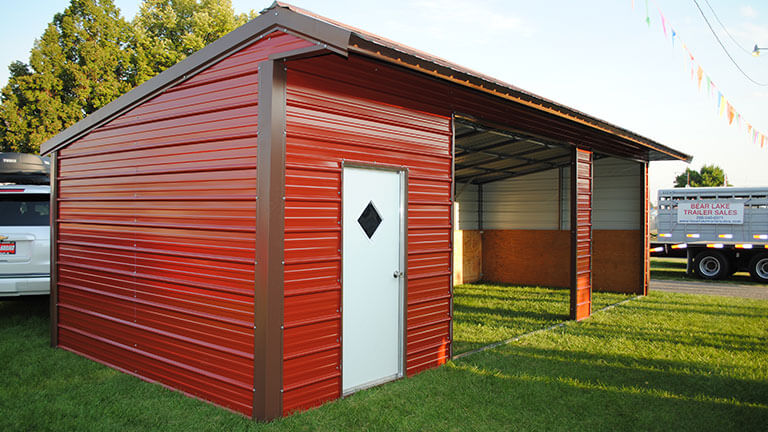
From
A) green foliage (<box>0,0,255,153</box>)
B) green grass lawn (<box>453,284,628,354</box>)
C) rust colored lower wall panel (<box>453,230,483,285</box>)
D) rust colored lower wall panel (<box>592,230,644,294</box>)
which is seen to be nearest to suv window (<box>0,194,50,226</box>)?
green grass lawn (<box>453,284,628,354</box>)

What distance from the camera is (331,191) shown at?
4.52 metres

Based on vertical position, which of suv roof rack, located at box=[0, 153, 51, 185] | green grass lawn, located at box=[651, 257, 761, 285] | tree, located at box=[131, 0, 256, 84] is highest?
tree, located at box=[131, 0, 256, 84]

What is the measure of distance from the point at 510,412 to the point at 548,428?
1.28 feet

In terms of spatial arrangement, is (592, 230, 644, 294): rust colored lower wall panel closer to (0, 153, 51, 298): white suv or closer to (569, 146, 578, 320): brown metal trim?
(569, 146, 578, 320): brown metal trim

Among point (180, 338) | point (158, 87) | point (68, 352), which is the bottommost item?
point (68, 352)

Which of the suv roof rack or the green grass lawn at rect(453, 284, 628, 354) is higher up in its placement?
the suv roof rack

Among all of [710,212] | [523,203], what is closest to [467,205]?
[523,203]

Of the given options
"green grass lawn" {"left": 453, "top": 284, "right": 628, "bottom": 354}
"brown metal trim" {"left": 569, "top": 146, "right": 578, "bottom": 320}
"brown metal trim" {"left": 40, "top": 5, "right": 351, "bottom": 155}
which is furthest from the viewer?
"brown metal trim" {"left": 569, "top": 146, "right": 578, "bottom": 320}

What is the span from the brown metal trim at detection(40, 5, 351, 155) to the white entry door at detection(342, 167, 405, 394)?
137cm

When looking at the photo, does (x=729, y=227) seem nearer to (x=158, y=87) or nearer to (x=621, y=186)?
(x=621, y=186)

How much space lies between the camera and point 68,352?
20.4 ft

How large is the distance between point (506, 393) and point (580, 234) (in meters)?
4.64

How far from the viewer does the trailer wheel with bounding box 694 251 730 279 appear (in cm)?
1422

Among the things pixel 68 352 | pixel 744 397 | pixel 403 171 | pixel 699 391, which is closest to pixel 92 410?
pixel 68 352
